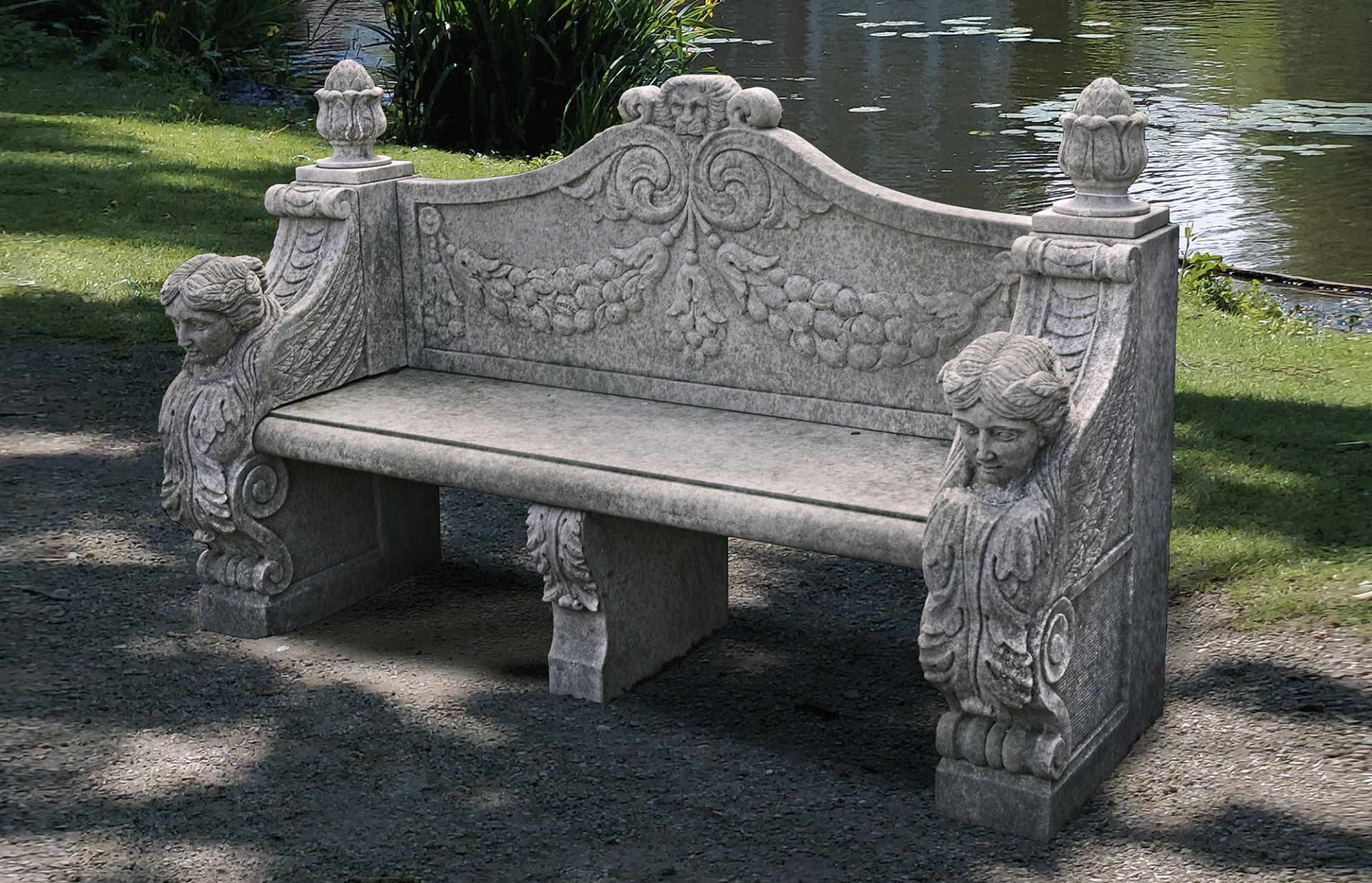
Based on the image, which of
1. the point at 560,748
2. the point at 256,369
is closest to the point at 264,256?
the point at 256,369

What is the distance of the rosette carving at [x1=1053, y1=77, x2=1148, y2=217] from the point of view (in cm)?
342

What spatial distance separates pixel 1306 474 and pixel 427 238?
284 cm

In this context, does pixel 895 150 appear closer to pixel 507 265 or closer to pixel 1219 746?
pixel 507 265

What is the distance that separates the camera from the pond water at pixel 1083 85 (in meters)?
9.55

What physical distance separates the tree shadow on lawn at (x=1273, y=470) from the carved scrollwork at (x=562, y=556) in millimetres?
1893

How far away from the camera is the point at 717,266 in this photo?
420 cm

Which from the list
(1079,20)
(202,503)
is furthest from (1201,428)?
(1079,20)

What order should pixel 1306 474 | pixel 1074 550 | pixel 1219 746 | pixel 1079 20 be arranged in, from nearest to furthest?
pixel 1074 550 → pixel 1219 746 → pixel 1306 474 → pixel 1079 20

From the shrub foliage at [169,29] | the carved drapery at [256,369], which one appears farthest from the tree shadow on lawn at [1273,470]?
the shrub foliage at [169,29]

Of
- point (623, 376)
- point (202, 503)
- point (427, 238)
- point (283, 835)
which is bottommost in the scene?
point (283, 835)

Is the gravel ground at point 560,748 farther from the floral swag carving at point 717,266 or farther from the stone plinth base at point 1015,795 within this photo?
the floral swag carving at point 717,266

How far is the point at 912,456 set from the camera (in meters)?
3.88

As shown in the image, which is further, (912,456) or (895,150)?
(895,150)

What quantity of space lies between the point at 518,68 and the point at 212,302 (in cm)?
674
